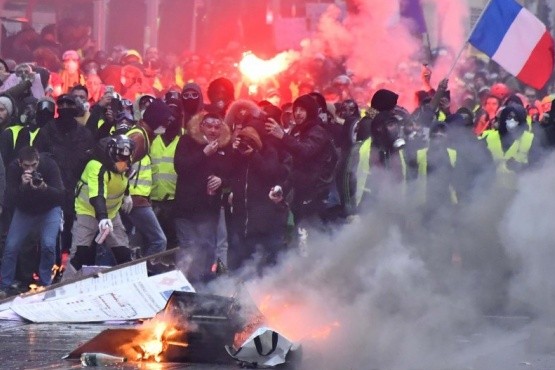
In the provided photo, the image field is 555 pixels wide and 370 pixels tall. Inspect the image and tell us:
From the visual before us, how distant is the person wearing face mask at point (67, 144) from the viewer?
14109 mm

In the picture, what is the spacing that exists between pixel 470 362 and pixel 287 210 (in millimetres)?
4839

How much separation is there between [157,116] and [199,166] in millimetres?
737

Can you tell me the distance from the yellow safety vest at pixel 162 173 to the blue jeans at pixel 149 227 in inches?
19.1

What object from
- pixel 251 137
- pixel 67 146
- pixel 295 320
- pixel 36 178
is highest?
pixel 251 137

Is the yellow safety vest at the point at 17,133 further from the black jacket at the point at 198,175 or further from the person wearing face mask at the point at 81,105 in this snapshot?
the black jacket at the point at 198,175

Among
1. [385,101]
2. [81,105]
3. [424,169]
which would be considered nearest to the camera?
[424,169]

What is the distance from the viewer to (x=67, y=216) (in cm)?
1422

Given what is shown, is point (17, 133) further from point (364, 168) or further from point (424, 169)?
point (424, 169)

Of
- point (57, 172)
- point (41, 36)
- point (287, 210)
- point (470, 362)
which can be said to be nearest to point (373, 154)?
point (287, 210)

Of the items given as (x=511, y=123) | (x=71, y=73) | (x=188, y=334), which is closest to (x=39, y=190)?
(x=511, y=123)

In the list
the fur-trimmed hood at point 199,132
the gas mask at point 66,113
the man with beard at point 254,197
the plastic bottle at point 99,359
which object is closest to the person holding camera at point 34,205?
the gas mask at point 66,113

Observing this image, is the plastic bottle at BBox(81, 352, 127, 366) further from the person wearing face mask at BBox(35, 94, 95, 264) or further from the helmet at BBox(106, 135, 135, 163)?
the person wearing face mask at BBox(35, 94, 95, 264)

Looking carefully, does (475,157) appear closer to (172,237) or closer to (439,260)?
(439,260)

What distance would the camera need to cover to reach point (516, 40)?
1360 cm
